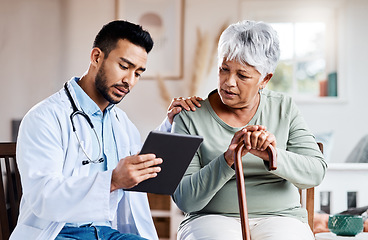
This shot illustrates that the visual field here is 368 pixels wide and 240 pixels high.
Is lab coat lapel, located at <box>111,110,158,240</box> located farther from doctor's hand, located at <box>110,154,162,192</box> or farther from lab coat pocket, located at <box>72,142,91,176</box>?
doctor's hand, located at <box>110,154,162,192</box>

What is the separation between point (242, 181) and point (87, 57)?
4004 millimetres

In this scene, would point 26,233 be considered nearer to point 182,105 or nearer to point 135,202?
point 135,202

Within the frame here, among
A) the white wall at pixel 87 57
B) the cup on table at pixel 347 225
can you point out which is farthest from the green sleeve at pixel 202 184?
the white wall at pixel 87 57

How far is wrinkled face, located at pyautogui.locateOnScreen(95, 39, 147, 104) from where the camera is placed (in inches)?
73.2

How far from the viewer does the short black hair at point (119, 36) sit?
74.9 inches

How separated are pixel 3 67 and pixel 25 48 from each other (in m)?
0.28

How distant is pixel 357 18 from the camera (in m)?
5.19

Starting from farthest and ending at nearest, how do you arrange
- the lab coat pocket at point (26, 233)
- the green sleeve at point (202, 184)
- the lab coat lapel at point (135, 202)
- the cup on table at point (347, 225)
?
the cup on table at point (347, 225)
the lab coat lapel at point (135, 202)
the green sleeve at point (202, 184)
the lab coat pocket at point (26, 233)

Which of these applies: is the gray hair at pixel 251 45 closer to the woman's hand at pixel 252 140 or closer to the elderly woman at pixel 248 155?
the elderly woman at pixel 248 155

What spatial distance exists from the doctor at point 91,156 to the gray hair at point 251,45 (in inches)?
9.7

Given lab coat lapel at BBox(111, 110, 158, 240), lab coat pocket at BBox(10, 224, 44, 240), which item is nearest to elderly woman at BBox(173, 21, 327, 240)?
lab coat lapel at BBox(111, 110, 158, 240)

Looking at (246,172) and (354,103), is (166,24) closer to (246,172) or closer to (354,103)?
(354,103)

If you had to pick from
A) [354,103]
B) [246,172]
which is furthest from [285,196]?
[354,103]

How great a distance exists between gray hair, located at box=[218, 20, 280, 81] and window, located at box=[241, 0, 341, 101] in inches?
132
